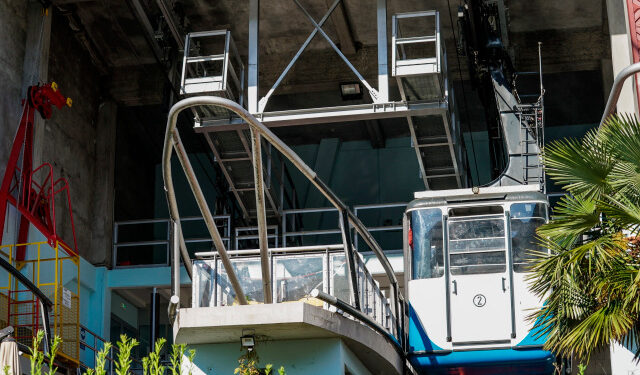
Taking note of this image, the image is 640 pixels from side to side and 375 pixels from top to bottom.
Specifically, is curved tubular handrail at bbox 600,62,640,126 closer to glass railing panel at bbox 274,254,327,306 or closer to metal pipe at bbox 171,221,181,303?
glass railing panel at bbox 274,254,327,306

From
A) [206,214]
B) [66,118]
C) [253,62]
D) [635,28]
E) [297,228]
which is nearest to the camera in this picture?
[206,214]

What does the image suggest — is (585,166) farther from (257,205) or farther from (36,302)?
(36,302)

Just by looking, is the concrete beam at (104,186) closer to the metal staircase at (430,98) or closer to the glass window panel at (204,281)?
the metal staircase at (430,98)

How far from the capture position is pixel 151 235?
33.1 metres

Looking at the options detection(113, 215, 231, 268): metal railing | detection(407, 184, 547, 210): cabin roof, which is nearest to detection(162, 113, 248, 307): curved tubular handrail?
detection(407, 184, 547, 210): cabin roof

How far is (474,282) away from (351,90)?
959cm

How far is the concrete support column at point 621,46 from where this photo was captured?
2131cm

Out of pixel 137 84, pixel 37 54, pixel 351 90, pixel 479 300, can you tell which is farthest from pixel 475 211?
pixel 137 84

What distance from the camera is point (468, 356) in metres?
19.2

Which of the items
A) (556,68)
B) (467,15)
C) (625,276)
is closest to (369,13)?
(467,15)

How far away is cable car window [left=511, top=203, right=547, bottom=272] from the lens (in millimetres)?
19534

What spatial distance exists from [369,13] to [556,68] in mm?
5428

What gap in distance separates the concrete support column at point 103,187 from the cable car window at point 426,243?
10.3 metres

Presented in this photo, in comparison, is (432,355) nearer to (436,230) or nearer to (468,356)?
(468,356)
